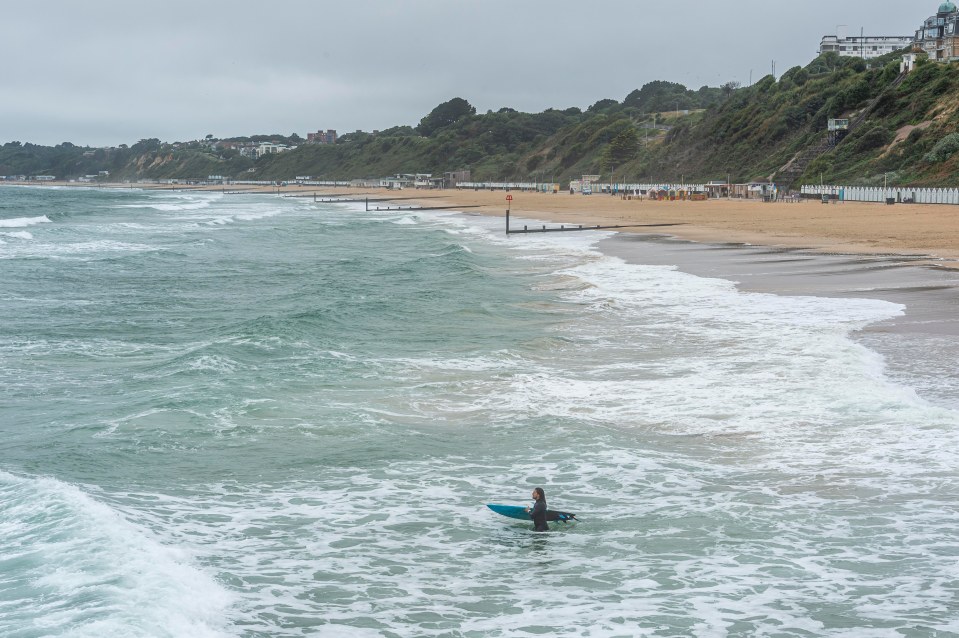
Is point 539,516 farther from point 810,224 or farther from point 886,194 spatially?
point 886,194

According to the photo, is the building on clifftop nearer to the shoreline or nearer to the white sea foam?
the shoreline

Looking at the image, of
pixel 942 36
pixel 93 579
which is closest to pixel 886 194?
pixel 942 36

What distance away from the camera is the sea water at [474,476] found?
8344mm

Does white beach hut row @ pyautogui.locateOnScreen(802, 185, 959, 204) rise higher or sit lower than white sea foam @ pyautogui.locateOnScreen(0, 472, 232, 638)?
higher

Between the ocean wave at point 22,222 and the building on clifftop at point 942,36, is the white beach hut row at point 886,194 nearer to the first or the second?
the building on clifftop at point 942,36

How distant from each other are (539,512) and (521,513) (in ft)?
1.10

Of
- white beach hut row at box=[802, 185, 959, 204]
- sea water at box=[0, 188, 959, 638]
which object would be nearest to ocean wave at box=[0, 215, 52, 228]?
sea water at box=[0, 188, 959, 638]

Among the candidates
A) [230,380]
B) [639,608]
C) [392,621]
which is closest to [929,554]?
[639,608]

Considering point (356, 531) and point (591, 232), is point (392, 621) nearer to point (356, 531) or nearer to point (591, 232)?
point (356, 531)

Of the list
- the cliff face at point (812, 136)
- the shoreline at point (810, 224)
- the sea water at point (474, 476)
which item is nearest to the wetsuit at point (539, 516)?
the sea water at point (474, 476)

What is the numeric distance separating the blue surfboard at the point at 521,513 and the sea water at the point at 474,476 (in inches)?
6.0

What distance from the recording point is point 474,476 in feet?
38.7

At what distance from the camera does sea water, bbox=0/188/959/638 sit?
8344mm

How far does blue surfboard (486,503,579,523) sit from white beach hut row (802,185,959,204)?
60481 mm
